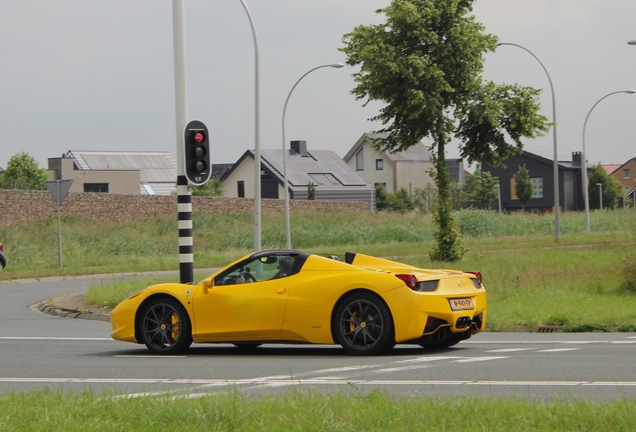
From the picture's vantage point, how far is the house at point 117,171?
9162cm

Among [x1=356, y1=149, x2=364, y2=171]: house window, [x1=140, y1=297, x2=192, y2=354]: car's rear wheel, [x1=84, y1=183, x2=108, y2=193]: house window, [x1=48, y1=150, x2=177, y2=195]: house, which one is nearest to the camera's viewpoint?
[x1=140, y1=297, x2=192, y2=354]: car's rear wheel

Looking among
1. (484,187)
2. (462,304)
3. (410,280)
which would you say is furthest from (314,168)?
(410,280)

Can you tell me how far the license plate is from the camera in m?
11.1

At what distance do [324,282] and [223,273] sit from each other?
4.79 ft

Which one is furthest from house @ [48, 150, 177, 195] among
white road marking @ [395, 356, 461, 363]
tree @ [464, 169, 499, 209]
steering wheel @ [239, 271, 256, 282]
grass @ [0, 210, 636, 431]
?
white road marking @ [395, 356, 461, 363]

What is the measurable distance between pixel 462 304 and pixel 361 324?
122 centimetres

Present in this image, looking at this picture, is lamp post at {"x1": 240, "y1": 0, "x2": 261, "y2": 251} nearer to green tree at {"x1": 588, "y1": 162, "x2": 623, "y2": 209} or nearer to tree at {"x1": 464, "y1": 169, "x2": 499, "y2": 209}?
tree at {"x1": 464, "y1": 169, "x2": 499, "y2": 209}

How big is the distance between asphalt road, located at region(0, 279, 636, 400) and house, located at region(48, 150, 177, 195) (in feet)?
240

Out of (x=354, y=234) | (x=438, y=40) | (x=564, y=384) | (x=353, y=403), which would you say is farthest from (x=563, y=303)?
(x=354, y=234)

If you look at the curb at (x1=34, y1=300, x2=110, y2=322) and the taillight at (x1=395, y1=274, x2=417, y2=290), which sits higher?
the taillight at (x1=395, y1=274, x2=417, y2=290)

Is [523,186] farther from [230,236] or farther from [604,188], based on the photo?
[230,236]

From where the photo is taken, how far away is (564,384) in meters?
8.52

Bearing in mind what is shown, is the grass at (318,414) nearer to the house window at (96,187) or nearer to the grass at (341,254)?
the grass at (341,254)

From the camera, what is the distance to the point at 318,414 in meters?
6.62
